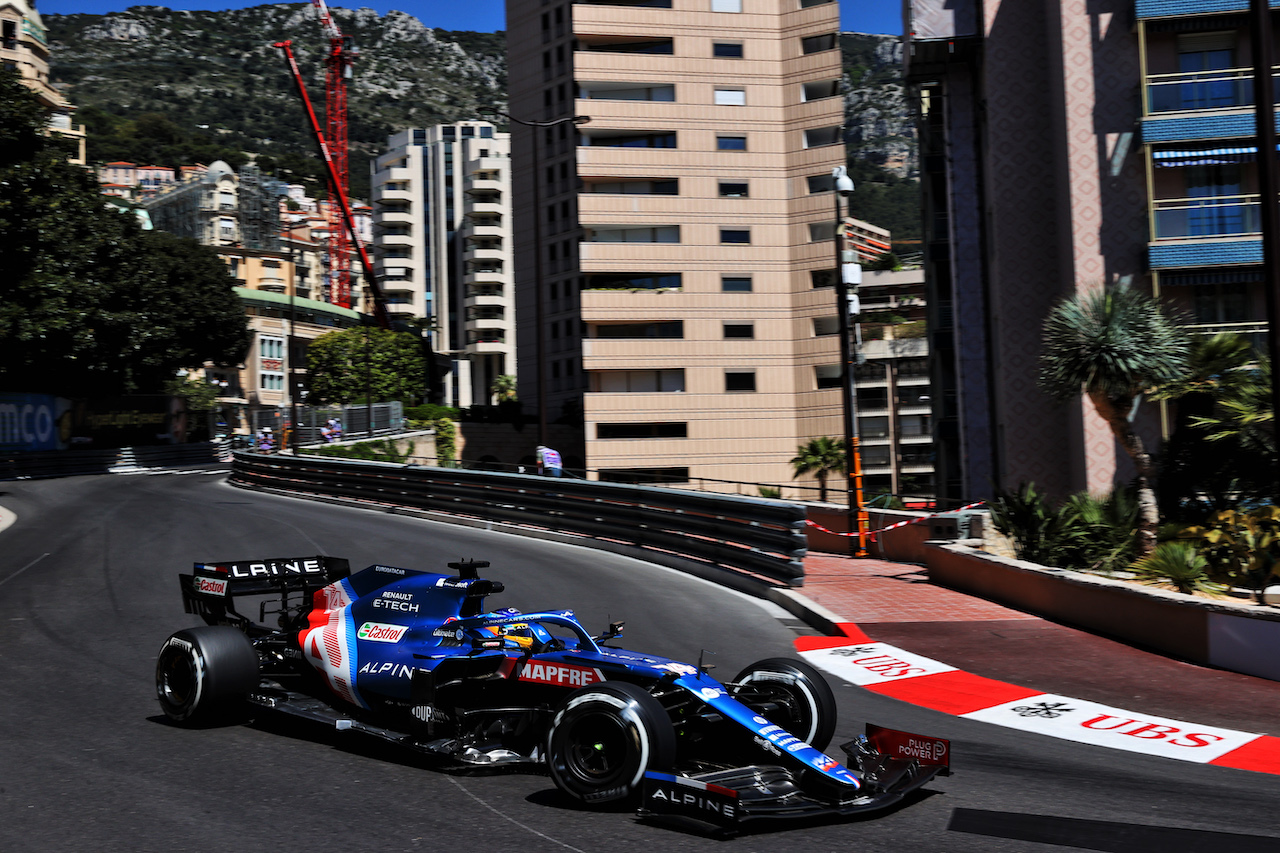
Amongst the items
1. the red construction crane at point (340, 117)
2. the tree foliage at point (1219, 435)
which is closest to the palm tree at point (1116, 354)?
the tree foliage at point (1219, 435)

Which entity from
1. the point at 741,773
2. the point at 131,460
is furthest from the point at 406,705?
the point at 131,460

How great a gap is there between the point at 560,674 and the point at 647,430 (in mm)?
47397

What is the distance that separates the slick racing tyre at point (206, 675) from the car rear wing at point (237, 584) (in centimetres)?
66

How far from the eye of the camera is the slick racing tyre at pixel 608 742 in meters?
5.83

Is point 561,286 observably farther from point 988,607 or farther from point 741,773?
point 741,773

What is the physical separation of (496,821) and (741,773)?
4.39ft

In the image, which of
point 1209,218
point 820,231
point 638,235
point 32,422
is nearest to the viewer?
point 1209,218

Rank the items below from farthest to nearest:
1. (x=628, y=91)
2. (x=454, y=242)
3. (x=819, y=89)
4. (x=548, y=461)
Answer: (x=454, y=242), (x=819, y=89), (x=628, y=91), (x=548, y=461)

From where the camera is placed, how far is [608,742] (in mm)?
6039

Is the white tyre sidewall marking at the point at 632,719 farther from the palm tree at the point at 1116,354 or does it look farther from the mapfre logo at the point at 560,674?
the palm tree at the point at 1116,354

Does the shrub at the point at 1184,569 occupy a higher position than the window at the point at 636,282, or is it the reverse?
the window at the point at 636,282

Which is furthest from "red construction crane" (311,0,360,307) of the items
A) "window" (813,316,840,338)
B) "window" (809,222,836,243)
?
"window" (813,316,840,338)

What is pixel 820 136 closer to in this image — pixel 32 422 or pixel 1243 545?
pixel 32 422

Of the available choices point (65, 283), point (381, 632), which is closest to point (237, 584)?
point (381, 632)
